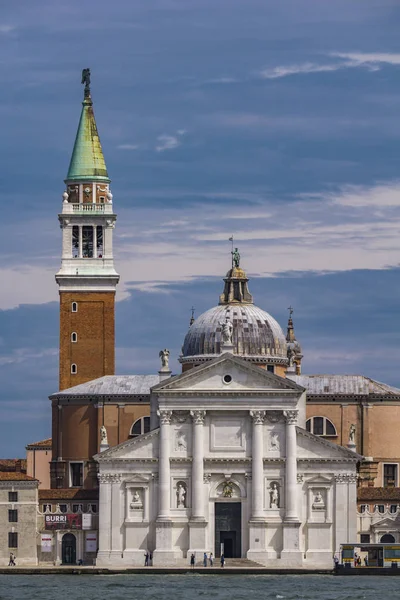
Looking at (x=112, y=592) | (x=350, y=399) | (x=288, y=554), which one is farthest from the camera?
(x=350, y=399)

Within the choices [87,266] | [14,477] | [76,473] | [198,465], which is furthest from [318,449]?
[87,266]

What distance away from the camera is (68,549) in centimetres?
15950

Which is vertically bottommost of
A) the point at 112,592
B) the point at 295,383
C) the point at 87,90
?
the point at 112,592

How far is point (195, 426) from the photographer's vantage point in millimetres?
157875

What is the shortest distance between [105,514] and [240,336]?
52.9 feet

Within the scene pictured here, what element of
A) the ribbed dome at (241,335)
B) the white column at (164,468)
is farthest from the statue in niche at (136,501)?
the ribbed dome at (241,335)

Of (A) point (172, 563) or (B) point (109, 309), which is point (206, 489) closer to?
(A) point (172, 563)

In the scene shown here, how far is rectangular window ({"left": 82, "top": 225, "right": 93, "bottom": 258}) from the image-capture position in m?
183

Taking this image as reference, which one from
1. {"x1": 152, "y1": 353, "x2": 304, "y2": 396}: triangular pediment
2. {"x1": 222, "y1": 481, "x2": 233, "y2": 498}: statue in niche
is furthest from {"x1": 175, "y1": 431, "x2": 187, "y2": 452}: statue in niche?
{"x1": 222, "y1": 481, "x2": 233, "y2": 498}: statue in niche

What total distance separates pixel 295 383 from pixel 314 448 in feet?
11.5

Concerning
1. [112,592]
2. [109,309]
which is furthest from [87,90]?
[112,592]

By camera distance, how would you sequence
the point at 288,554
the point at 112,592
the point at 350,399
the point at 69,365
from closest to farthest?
the point at 112,592, the point at 288,554, the point at 350,399, the point at 69,365

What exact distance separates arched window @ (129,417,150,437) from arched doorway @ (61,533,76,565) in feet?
33.2

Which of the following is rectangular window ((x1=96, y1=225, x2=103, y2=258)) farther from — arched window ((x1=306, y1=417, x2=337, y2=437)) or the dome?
arched window ((x1=306, y1=417, x2=337, y2=437))
